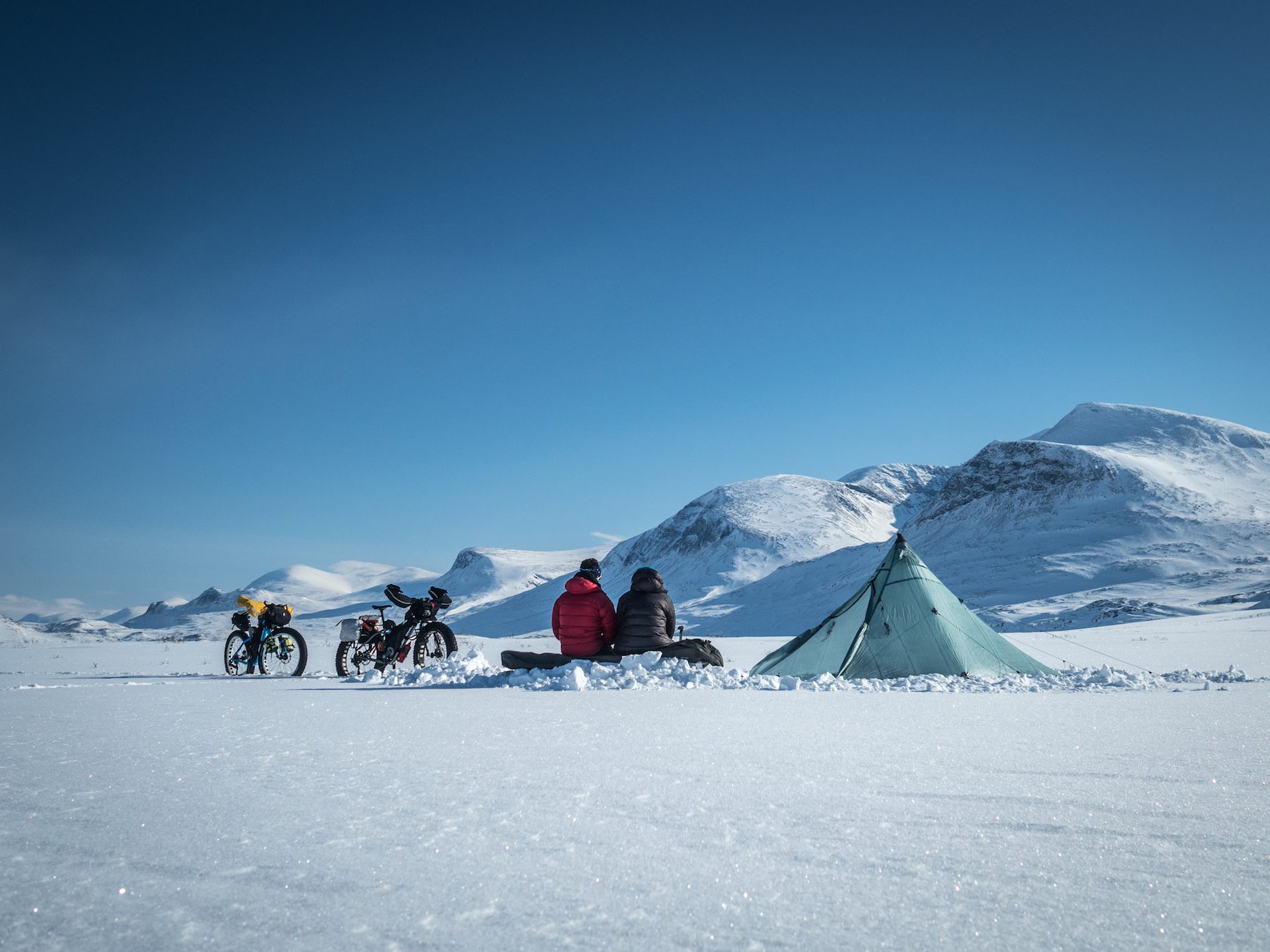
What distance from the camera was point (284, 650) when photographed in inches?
425

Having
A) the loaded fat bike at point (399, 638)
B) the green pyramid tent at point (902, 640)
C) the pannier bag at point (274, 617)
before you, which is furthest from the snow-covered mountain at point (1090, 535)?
the pannier bag at point (274, 617)

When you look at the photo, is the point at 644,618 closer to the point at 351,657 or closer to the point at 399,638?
the point at 399,638

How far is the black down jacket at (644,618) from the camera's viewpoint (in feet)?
28.0

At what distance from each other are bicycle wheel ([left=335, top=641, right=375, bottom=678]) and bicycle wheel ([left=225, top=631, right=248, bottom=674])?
1705mm

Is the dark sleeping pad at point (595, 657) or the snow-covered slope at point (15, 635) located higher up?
the snow-covered slope at point (15, 635)

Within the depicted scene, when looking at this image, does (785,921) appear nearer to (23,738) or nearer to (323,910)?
(323,910)

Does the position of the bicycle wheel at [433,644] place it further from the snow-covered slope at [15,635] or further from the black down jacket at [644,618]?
the snow-covered slope at [15,635]

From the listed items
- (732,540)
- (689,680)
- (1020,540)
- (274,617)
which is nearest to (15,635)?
(274,617)

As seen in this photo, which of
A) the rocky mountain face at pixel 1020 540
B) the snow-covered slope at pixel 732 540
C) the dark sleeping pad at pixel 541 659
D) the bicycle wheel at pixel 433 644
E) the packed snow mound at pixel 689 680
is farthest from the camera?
the snow-covered slope at pixel 732 540

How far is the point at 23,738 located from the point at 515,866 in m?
3.64

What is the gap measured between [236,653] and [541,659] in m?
5.85

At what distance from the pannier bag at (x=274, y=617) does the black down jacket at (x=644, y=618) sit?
219 inches

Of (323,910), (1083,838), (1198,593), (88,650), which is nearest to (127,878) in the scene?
(323,910)

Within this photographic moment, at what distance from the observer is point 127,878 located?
1.64m
